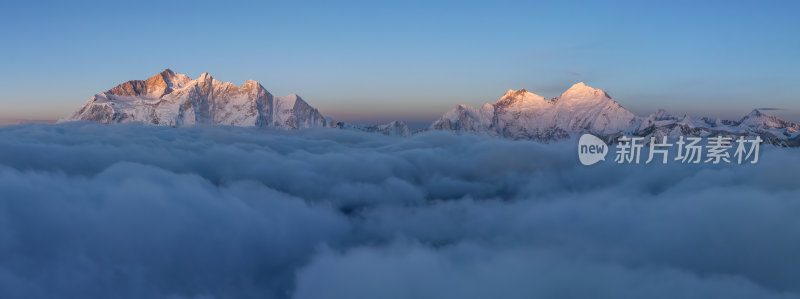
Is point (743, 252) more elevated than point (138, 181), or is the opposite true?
point (138, 181)

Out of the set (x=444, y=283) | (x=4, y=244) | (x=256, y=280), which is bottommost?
(x=256, y=280)

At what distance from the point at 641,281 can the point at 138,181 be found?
529 feet

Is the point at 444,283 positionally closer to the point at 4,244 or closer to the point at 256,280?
the point at 256,280

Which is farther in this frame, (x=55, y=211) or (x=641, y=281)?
(x=55, y=211)

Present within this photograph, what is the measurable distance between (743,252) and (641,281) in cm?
4724

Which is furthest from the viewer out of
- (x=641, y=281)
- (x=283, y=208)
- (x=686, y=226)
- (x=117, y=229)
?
(x=283, y=208)

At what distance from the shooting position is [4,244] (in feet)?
367

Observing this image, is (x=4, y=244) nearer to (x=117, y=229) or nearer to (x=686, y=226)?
(x=117, y=229)

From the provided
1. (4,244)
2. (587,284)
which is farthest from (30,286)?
(587,284)

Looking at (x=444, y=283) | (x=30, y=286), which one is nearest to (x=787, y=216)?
(x=444, y=283)

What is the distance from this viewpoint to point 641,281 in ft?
349

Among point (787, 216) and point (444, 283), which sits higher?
point (787, 216)

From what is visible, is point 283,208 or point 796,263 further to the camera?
point 283,208

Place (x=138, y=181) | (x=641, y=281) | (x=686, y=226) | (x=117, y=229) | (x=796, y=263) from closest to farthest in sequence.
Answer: (x=641, y=281)
(x=796, y=263)
(x=117, y=229)
(x=686, y=226)
(x=138, y=181)
